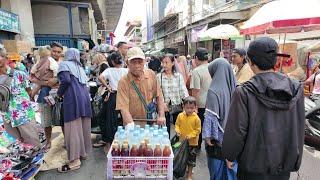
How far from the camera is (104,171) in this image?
4918mm

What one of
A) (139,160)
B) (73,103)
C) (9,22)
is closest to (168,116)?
(73,103)

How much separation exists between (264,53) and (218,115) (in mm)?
1302

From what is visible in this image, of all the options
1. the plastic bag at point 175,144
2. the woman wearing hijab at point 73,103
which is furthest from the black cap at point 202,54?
the woman wearing hijab at point 73,103

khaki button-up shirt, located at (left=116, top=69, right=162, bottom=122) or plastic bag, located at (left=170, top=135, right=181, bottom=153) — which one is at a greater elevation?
khaki button-up shirt, located at (left=116, top=69, right=162, bottom=122)

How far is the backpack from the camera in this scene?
12.9 feet

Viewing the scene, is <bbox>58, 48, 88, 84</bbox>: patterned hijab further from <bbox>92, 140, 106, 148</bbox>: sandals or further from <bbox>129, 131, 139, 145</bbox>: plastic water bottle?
<bbox>129, 131, 139, 145</bbox>: plastic water bottle

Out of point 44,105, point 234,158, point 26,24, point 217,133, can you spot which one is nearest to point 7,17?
point 26,24

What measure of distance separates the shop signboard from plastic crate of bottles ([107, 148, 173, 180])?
954cm

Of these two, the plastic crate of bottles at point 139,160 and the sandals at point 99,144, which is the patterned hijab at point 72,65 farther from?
the plastic crate of bottles at point 139,160

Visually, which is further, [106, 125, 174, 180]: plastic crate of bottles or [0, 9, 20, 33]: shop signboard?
[0, 9, 20, 33]: shop signboard

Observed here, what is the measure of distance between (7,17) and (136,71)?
31.8 ft

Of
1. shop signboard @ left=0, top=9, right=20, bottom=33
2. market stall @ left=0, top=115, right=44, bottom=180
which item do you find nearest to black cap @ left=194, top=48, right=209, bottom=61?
market stall @ left=0, top=115, right=44, bottom=180

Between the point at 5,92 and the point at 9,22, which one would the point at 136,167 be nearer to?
the point at 5,92

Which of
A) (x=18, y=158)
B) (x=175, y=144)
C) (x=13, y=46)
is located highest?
(x=13, y=46)
